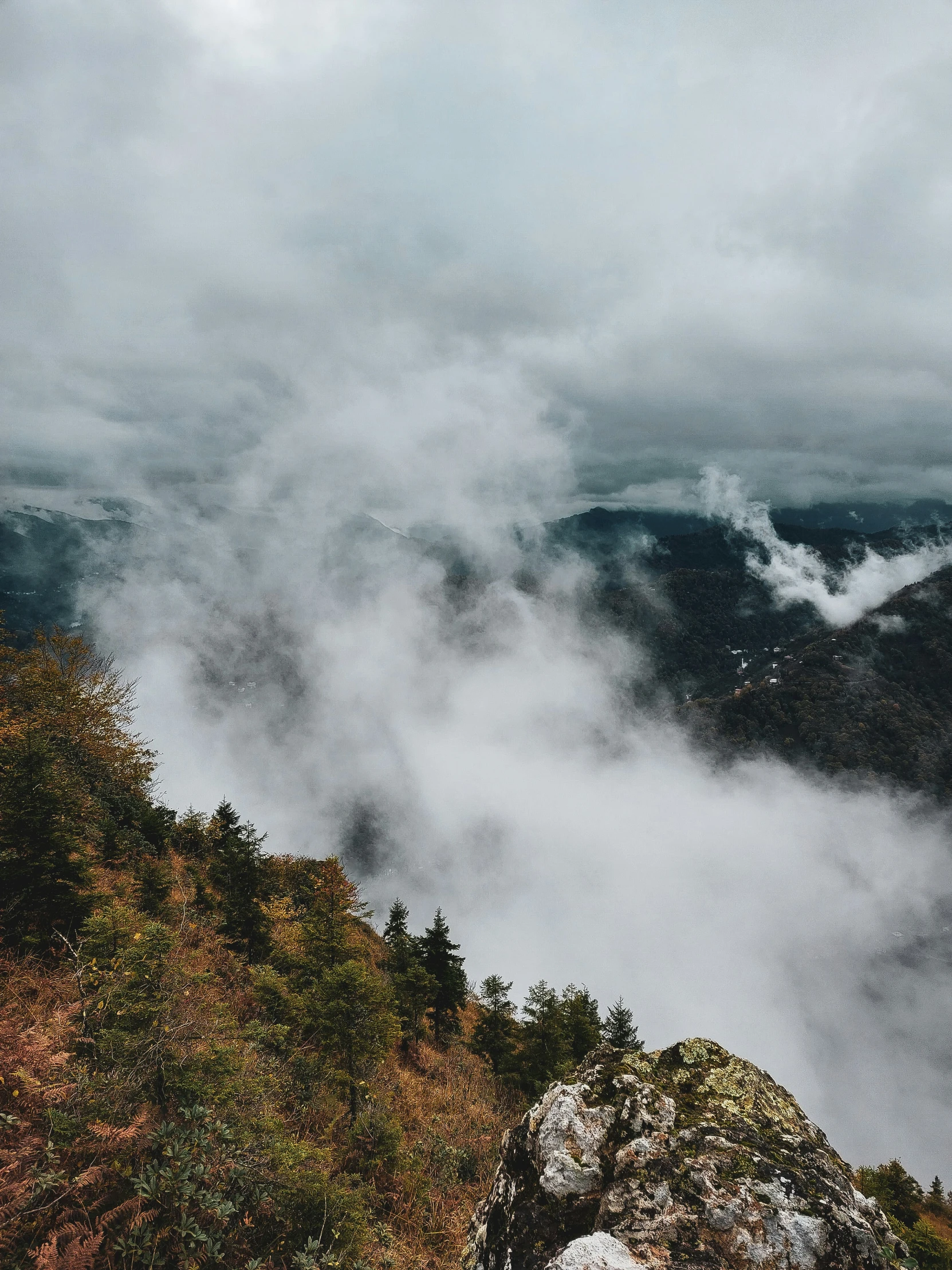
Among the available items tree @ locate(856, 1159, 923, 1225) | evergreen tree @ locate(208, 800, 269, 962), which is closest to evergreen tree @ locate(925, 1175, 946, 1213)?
tree @ locate(856, 1159, 923, 1225)

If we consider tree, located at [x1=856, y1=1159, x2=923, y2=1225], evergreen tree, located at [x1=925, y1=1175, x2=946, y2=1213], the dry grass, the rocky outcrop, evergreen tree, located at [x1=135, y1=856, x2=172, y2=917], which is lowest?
the dry grass

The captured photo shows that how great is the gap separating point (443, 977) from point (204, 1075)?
2977cm

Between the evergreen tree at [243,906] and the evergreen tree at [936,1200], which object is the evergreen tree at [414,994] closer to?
the evergreen tree at [243,906]

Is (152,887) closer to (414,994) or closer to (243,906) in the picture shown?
(243,906)

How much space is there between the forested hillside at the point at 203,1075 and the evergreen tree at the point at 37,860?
0.04 metres

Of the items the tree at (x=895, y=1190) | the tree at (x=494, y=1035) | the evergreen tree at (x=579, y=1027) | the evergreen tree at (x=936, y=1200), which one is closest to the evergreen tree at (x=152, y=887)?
the tree at (x=494, y=1035)

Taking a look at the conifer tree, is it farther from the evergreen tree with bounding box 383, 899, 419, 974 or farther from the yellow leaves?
the yellow leaves

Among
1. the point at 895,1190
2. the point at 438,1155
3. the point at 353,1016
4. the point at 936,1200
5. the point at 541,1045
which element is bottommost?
the point at 438,1155

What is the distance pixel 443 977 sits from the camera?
31.7 metres

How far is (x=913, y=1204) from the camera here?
37438 millimetres

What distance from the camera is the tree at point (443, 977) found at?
31.5 metres

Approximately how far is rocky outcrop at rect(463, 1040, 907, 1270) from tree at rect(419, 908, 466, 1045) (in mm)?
28606

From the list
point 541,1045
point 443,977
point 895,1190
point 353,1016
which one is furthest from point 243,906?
point 895,1190

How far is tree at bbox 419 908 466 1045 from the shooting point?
31.5 metres
